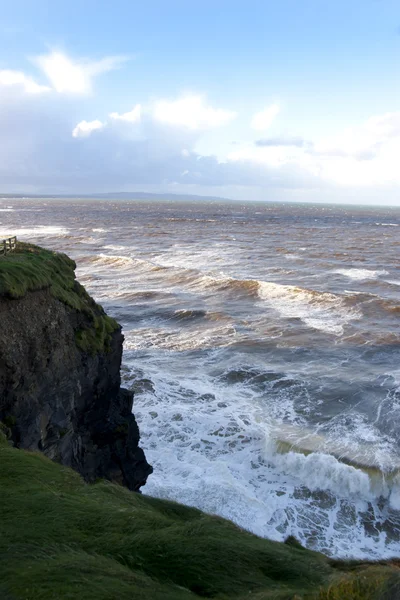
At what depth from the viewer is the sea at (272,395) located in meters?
16.5

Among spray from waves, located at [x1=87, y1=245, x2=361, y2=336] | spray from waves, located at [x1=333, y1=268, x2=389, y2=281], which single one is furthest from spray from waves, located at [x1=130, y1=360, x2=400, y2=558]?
spray from waves, located at [x1=333, y1=268, x2=389, y2=281]

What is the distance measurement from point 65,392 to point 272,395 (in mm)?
12905

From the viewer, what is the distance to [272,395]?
24.3 meters

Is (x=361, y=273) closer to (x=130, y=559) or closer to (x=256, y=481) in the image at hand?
(x=256, y=481)

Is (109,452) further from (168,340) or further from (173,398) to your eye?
(168,340)

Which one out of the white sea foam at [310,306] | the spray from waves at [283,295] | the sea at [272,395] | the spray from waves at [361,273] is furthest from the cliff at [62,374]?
the spray from waves at [361,273]

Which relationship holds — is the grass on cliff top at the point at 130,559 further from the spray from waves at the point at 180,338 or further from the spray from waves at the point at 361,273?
the spray from waves at the point at 361,273

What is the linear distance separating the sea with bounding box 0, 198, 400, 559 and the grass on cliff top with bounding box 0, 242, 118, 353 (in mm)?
5997

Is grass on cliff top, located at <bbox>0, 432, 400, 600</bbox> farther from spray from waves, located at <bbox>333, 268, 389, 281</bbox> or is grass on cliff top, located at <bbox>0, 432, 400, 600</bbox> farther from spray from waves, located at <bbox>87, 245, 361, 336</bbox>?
spray from waves, located at <bbox>333, 268, 389, 281</bbox>

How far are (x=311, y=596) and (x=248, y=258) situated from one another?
2497 inches

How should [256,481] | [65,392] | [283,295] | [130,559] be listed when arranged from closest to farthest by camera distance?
[130,559] → [65,392] → [256,481] → [283,295]

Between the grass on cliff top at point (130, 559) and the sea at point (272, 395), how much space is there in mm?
7914

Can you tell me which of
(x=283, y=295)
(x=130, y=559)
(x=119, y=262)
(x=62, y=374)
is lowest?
(x=283, y=295)

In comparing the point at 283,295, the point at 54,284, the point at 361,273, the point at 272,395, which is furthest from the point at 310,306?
the point at 54,284
